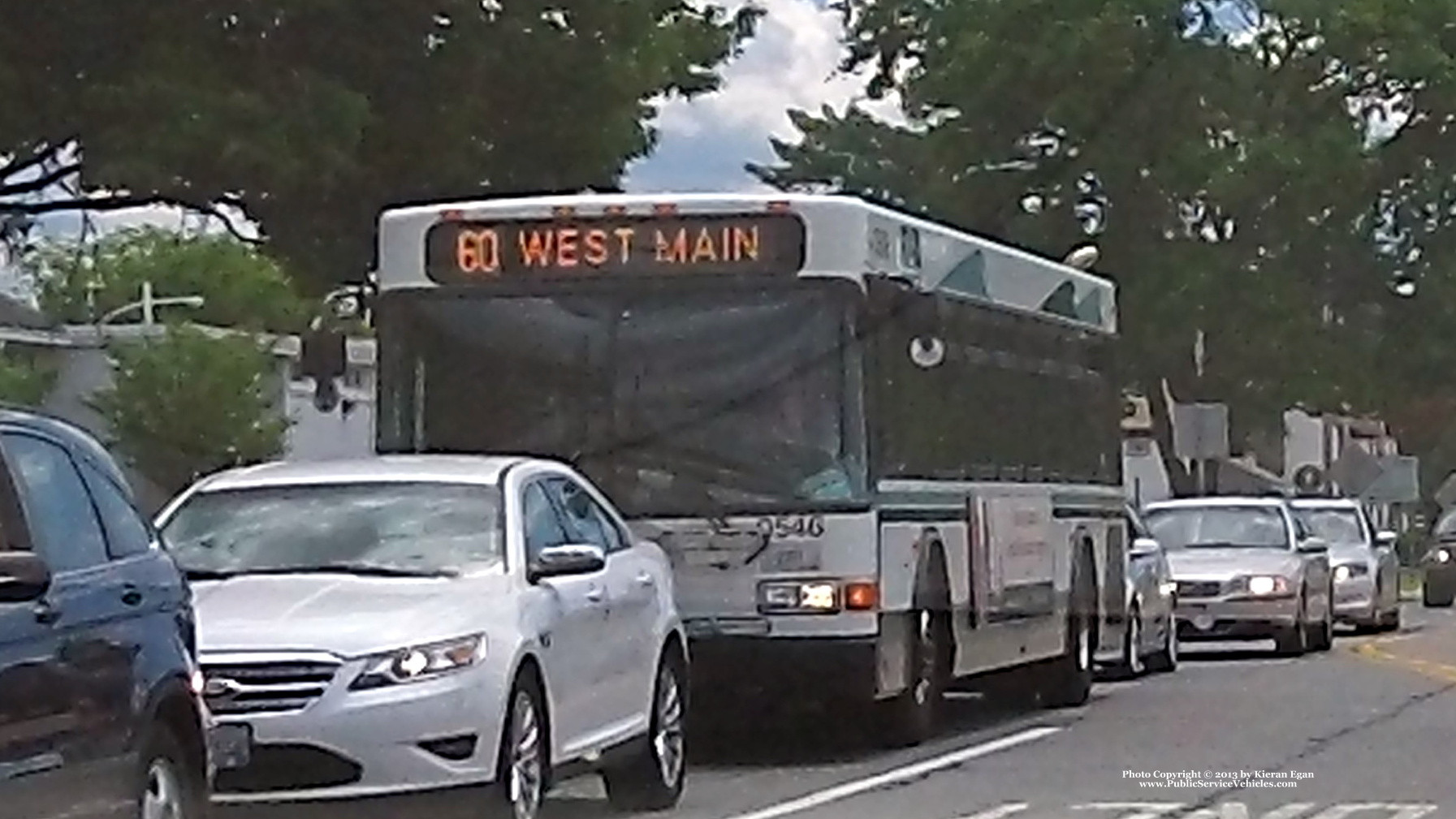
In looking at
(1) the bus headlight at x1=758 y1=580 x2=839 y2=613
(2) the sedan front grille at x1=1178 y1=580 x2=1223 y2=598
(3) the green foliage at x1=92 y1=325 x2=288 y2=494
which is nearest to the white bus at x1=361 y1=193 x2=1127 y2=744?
(1) the bus headlight at x1=758 y1=580 x2=839 y2=613

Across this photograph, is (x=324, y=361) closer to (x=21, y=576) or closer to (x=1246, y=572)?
(x=21, y=576)

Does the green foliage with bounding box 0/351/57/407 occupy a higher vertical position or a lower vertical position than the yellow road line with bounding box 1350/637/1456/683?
higher

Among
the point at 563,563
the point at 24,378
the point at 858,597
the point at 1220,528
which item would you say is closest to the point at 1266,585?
the point at 1220,528

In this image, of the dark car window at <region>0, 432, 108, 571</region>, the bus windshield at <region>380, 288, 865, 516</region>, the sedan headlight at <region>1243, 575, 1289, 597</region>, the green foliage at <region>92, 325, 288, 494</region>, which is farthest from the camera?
the green foliage at <region>92, 325, 288, 494</region>

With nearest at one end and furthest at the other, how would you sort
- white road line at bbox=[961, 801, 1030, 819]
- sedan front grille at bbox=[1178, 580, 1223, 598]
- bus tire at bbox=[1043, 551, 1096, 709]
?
white road line at bbox=[961, 801, 1030, 819], bus tire at bbox=[1043, 551, 1096, 709], sedan front grille at bbox=[1178, 580, 1223, 598]

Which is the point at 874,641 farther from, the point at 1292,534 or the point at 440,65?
the point at 1292,534

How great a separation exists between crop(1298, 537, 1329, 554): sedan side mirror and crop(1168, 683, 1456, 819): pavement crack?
622 cm

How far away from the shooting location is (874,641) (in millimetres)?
17984

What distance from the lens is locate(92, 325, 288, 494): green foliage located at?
7412 cm

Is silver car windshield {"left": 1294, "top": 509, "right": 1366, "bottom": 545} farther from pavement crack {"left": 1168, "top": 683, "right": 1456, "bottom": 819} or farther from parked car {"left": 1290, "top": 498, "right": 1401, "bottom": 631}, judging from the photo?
pavement crack {"left": 1168, "top": 683, "right": 1456, "bottom": 819}

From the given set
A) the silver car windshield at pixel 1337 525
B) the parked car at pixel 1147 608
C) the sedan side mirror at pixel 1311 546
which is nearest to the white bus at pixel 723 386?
the parked car at pixel 1147 608

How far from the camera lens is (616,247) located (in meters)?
18.3

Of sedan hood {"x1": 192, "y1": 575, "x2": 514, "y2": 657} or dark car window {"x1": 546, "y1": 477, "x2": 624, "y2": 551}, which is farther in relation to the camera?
dark car window {"x1": 546, "y1": 477, "x2": 624, "y2": 551}

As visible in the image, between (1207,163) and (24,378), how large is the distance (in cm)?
2633
